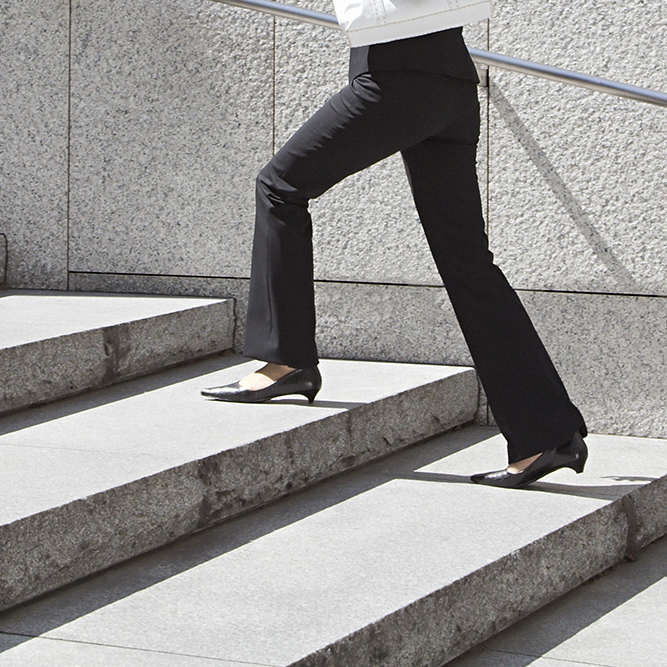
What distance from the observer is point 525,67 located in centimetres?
411

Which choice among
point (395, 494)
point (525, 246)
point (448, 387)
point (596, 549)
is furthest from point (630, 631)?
point (525, 246)

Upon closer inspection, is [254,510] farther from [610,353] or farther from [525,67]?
[525,67]

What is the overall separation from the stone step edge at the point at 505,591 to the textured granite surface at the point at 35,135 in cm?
250

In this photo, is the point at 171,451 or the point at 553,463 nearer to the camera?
the point at 171,451

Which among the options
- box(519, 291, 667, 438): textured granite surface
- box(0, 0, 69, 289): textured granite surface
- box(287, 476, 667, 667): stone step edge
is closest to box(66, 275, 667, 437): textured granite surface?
box(519, 291, 667, 438): textured granite surface

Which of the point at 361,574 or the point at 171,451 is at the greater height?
the point at 171,451

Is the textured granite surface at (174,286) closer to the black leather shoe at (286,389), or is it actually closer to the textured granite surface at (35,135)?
the textured granite surface at (35,135)

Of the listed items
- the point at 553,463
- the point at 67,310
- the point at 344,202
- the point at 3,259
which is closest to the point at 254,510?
the point at 553,463

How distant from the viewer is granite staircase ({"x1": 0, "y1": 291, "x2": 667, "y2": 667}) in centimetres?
260

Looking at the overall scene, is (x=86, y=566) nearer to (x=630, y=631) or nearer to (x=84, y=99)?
(x=630, y=631)

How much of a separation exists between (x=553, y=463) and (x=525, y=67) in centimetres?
137

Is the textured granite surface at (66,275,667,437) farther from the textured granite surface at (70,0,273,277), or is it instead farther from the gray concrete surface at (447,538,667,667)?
the gray concrete surface at (447,538,667,667)

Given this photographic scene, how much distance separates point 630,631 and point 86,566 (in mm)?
1360

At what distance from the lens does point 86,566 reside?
2801 millimetres
